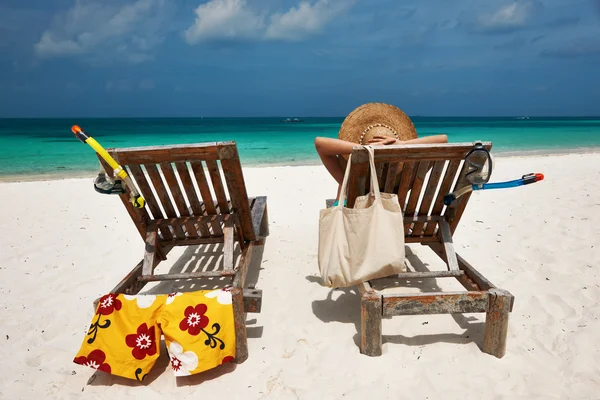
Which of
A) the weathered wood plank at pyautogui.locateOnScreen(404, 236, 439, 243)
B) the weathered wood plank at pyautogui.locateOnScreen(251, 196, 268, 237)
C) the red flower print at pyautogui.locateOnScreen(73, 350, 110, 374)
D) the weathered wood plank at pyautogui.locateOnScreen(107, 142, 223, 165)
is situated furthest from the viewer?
the weathered wood plank at pyautogui.locateOnScreen(251, 196, 268, 237)

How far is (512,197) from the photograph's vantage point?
7.24 metres

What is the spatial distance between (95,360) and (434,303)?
2378mm

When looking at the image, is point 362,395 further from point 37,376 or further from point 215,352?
point 37,376

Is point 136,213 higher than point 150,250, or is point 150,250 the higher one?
point 136,213

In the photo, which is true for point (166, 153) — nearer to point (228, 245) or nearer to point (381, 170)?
point (228, 245)

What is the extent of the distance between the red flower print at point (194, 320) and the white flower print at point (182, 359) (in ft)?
0.39

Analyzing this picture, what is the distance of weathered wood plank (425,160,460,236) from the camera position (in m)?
2.99

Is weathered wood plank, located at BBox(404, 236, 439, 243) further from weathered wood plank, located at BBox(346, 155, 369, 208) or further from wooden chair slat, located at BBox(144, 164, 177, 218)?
wooden chair slat, located at BBox(144, 164, 177, 218)

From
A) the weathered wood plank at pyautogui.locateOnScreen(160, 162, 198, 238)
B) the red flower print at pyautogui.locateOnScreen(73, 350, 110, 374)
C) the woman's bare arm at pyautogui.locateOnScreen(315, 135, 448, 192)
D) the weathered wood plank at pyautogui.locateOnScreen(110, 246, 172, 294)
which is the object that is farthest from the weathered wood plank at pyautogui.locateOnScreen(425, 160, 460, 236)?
the red flower print at pyautogui.locateOnScreen(73, 350, 110, 374)

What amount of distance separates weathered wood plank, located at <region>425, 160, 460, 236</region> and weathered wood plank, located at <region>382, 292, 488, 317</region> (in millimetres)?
952

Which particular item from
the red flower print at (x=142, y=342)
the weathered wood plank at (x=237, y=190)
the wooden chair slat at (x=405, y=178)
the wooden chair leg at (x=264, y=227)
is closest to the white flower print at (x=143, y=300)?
the red flower print at (x=142, y=342)

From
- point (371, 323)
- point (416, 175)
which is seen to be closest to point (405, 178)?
point (416, 175)

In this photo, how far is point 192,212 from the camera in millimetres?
3553

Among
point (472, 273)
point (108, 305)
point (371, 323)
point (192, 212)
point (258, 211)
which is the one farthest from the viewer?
point (258, 211)
